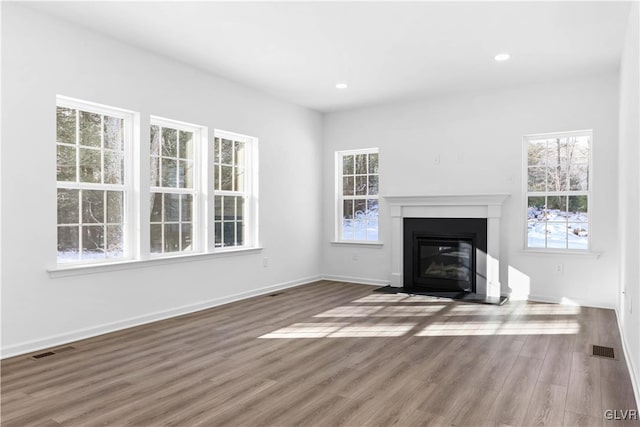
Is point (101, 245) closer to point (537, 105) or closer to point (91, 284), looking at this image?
point (91, 284)

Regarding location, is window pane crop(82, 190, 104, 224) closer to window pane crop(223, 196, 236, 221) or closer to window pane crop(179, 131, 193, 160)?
window pane crop(179, 131, 193, 160)

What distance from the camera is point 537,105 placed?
5.55 m

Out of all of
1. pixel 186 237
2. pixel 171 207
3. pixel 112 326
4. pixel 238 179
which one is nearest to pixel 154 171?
pixel 171 207

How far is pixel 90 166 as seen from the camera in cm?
406

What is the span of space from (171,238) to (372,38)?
3.08 metres

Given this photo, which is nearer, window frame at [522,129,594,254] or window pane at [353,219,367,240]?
window frame at [522,129,594,254]

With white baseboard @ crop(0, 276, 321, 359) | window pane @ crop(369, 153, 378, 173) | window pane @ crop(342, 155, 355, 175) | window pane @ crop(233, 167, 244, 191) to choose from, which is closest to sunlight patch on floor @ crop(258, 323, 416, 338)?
white baseboard @ crop(0, 276, 321, 359)

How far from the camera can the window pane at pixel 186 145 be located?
4996mm

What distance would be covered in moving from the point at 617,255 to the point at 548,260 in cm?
74

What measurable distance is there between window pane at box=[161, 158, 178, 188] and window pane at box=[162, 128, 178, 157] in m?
0.09

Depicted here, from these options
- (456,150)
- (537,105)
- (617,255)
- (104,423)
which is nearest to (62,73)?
(104,423)

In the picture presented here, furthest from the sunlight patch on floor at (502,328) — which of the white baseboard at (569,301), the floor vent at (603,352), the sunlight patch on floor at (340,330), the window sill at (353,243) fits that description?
the window sill at (353,243)

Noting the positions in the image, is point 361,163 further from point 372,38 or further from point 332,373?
point 332,373

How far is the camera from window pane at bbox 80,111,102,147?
4016 millimetres
